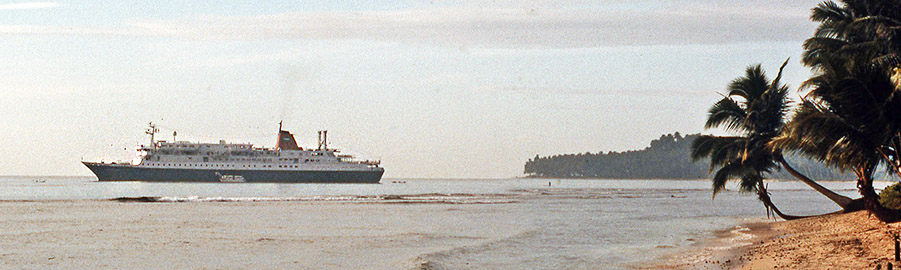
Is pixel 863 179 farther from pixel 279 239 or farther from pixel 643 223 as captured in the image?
pixel 279 239

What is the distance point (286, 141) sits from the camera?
4461 inches

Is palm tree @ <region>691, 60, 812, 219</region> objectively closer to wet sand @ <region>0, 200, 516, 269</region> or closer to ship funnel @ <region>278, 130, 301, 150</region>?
wet sand @ <region>0, 200, 516, 269</region>

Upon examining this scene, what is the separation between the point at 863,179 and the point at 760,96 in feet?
18.9

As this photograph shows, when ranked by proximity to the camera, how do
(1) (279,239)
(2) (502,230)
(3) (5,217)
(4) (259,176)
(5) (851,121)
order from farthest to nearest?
1. (4) (259,176)
2. (3) (5,217)
3. (2) (502,230)
4. (1) (279,239)
5. (5) (851,121)

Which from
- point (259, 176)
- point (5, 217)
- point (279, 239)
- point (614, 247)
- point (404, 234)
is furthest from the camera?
point (259, 176)

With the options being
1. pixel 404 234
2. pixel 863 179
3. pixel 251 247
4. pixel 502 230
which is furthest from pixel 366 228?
pixel 863 179

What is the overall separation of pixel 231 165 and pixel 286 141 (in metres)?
11.8

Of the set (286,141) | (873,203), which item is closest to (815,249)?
(873,203)

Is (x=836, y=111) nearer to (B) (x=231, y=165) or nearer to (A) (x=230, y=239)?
(A) (x=230, y=239)

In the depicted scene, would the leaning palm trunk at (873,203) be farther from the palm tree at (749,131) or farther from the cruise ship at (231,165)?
the cruise ship at (231,165)

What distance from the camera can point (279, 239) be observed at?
2197 centimetres

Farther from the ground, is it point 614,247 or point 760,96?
point 760,96

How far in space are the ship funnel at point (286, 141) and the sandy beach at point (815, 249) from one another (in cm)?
9633

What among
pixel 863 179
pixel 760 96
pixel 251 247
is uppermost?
pixel 760 96
